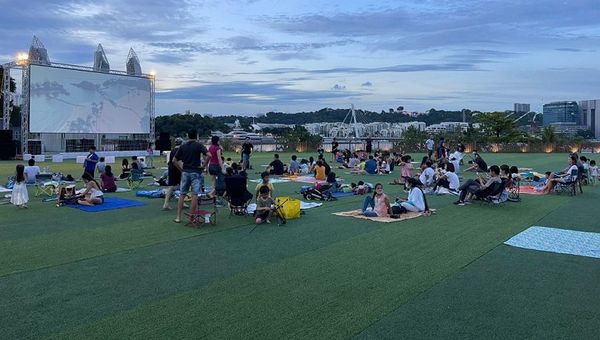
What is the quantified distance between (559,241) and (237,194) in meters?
5.77

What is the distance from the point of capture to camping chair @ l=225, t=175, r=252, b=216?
10.1 meters

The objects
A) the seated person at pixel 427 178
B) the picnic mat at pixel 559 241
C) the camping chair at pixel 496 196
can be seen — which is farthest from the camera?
the seated person at pixel 427 178

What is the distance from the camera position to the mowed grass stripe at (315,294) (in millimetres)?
4273

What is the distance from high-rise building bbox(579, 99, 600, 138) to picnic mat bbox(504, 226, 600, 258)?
5061 inches

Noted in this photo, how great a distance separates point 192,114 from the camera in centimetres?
6400

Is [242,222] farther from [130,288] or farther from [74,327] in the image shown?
[74,327]

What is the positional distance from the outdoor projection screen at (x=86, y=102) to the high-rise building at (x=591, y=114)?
11792 centimetres

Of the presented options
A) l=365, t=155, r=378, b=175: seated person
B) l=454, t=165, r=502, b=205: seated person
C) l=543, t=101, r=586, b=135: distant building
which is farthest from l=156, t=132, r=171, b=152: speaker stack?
l=543, t=101, r=586, b=135: distant building

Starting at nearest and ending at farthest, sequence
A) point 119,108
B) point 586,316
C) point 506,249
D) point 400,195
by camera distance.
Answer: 1. point 586,316
2. point 506,249
3. point 400,195
4. point 119,108

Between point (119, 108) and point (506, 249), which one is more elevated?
point (119, 108)

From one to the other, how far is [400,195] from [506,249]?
6.56 metres

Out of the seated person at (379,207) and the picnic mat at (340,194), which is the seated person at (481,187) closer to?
the seated person at (379,207)

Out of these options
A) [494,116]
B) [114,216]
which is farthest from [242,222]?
[494,116]

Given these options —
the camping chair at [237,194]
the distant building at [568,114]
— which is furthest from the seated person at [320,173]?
the distant building at [568,114]
